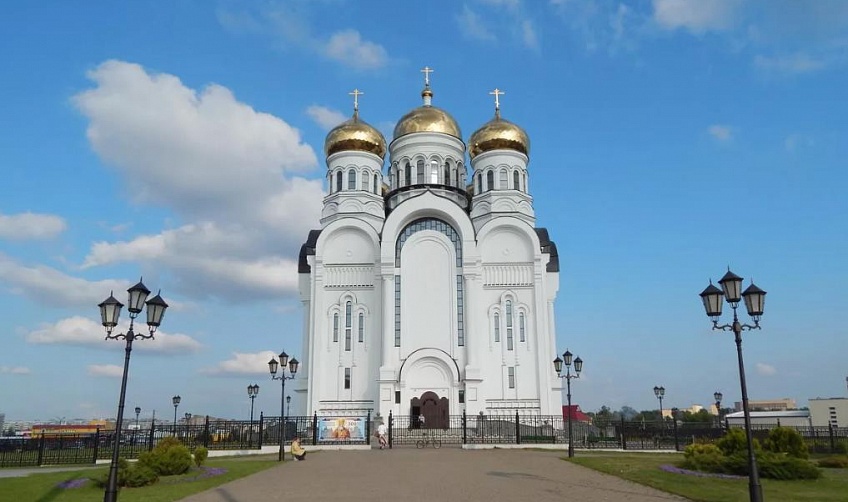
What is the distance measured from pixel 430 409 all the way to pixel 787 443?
63.6ft

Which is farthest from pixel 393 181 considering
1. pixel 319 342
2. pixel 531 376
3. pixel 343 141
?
pixel 531 376

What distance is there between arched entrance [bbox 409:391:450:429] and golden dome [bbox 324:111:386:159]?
1491 cm

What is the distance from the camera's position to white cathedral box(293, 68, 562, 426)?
32375 millimetres

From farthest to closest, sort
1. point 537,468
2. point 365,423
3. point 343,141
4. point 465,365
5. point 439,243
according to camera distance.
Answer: point 343,141, point 439,243, point 465,365, point 365,423, point 537,468

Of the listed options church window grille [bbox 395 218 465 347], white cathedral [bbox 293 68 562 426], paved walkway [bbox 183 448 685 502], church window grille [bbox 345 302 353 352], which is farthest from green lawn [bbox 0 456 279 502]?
church window grille [bbox 345 302 353 352]

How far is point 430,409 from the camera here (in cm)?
3166

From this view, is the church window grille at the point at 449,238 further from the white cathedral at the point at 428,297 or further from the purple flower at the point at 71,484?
the purple flower at the point at 71,484

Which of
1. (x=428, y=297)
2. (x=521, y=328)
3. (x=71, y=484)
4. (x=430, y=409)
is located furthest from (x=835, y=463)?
(x=428, y=297)

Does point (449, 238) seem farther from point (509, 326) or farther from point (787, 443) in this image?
point (787, 443)

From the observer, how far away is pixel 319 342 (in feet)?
111

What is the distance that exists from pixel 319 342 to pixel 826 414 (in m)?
41.5

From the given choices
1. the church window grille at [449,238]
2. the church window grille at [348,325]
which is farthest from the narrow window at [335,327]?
the church window grille at [449,238]

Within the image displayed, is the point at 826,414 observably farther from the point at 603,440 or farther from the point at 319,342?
Result: the point at 319,342

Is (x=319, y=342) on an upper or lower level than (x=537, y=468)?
upper
